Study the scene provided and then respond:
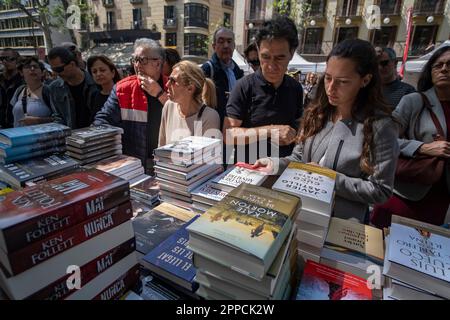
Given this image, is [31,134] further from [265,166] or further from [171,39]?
[171,39]

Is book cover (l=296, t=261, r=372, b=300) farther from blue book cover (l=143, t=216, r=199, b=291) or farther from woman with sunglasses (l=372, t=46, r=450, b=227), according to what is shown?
woman with sunglasses (l=372, t=46, r=450, b=227)

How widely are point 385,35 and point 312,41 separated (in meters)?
6.12

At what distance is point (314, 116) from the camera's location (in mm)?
1699

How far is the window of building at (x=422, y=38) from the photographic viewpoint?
20236 millimetres

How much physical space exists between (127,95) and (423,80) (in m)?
2.49

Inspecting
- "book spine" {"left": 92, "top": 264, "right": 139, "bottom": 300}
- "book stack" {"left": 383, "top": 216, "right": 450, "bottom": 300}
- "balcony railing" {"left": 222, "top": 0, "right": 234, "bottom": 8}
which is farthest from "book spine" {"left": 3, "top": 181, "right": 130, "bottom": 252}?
"balcony railing" {"left": 222, "top": 0, "right": 234, "bottom": 8}

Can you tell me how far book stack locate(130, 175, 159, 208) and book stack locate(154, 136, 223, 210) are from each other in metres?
0.08

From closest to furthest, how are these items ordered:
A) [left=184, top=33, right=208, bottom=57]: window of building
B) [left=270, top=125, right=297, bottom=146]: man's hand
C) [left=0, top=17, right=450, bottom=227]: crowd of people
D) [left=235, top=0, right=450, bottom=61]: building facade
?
[left=0, top=17, right=450, bottom=227]: crowd of people < [left=270, top=125, right=297, bottom=146]: man's hand < [left=235, top=0, right=450, bottom=61]: building facade < [left=184, top=33, right=208, bottom=57]: window of building

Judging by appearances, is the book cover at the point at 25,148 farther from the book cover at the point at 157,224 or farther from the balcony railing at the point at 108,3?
the balcony railing at the point at 108,3

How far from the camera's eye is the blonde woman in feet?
6.29

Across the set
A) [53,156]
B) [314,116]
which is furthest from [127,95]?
[314,116]

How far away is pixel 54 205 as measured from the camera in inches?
28.9

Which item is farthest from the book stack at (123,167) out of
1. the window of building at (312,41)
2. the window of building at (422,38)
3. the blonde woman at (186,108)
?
the window of building at (312,41)

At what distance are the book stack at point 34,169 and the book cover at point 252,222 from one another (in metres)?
0.91
